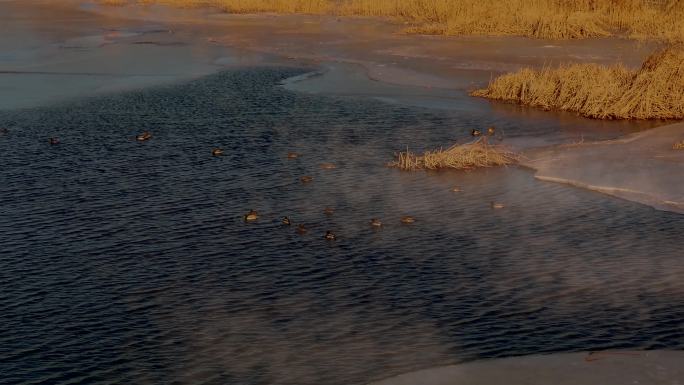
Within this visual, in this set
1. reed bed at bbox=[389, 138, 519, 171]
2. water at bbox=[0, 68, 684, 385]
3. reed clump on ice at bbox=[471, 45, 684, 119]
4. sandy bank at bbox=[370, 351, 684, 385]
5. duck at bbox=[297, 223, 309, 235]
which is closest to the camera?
sandy bank at bbox=[370, 351, 684, 385]

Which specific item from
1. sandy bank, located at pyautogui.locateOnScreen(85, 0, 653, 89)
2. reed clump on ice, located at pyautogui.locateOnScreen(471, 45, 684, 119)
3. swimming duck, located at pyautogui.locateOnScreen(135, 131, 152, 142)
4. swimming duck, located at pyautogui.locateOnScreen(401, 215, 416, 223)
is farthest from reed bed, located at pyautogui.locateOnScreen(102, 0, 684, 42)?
swimming duck, located at pyautogui.locateOnScreen(401, 215, 416, 223)

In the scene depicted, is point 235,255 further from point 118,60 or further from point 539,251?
point 118,60

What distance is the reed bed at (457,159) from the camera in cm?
1560

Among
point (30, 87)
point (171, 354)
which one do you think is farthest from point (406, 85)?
point (171, 354)

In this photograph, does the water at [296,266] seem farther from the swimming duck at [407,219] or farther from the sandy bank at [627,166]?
the sandy bank at [627,166]

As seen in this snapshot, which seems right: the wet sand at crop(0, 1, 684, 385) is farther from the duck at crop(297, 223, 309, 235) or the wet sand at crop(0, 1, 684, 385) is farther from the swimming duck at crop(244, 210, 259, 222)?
the swimming duck at crop(244, 210, 259, 222)

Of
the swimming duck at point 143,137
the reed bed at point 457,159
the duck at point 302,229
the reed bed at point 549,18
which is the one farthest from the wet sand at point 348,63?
the swimming duck at point 143,137

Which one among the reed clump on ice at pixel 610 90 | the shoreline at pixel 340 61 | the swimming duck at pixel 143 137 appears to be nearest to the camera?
the shoreline at pixel 340 61

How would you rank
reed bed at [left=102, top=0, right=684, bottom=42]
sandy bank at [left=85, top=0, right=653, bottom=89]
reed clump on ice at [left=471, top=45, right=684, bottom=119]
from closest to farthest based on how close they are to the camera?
reed clump on ice at [left=471, top=45, right=684, bottom=119], sandy bank at [left=85, top=0, right=653, bottom=89], reed bed at [left=102, top=0, right=684, bottom=42]

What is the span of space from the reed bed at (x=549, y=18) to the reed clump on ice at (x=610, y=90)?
7.19 meters

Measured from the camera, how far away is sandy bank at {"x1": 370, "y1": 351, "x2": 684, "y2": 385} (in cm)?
812

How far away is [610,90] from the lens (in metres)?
20.3

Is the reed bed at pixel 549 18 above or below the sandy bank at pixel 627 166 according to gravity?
above

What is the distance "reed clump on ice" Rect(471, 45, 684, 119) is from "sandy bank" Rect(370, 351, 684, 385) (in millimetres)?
11999
